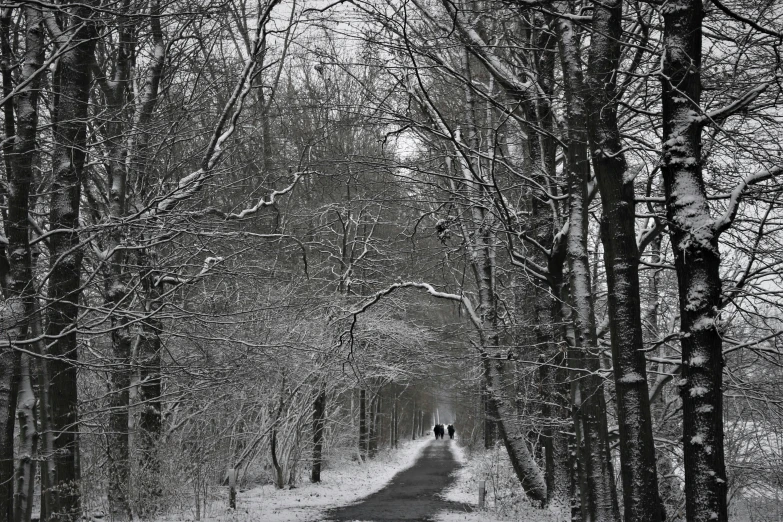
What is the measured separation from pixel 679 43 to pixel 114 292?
925cm

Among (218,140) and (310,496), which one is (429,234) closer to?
(218,140)

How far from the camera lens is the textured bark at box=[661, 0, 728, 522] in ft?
15.3

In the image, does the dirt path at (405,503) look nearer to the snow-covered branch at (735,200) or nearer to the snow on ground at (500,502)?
the snow on ground at (500,502)

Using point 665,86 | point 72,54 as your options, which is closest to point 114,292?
point 72,54

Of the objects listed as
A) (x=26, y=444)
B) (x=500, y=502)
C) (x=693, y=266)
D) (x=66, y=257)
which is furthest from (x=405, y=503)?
(x=693, y=266)

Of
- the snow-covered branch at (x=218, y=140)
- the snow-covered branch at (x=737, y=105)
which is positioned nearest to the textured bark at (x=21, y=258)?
the snow-covered branch at (x=218, y=140)

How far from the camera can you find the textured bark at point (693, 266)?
4672mm

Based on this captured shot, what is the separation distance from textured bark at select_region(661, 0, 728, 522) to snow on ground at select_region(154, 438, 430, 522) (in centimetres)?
Answer: 962

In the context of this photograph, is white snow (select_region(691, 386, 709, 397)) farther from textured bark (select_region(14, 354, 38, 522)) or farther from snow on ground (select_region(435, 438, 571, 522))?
snow on ground (select_region(435, 438, 571, 522))

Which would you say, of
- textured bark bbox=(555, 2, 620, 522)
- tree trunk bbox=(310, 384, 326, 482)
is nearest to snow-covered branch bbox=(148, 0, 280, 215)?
textured bark bbox=(555, 2, 620, 522)

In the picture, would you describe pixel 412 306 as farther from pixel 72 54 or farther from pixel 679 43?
pixel 679 43

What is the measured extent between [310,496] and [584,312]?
12664mm

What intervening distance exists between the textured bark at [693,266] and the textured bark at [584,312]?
1749 mm

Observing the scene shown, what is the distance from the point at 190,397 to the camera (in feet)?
46.9
